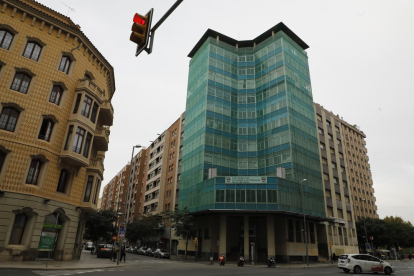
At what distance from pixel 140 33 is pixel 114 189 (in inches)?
5144

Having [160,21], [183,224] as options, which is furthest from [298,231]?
[160,21]

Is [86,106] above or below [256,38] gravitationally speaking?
below

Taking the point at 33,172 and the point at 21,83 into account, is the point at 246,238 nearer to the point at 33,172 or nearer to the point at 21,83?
the point at 33,172

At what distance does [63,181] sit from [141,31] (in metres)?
23.5

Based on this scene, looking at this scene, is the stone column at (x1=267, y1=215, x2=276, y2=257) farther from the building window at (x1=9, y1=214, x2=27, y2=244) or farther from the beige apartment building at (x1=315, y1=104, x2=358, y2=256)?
the building window at (x1=9, y1=214, x2=27, y2=244)

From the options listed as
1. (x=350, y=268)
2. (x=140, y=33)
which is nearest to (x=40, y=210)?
(x=140, y=33)

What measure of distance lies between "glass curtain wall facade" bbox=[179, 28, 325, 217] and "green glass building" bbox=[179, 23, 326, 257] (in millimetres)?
163

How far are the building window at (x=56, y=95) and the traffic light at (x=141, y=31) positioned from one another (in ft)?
74.1

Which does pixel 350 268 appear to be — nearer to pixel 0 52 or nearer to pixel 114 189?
pixel 0 52

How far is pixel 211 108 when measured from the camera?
5159cm

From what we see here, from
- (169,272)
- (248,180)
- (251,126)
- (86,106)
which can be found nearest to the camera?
(169,272)

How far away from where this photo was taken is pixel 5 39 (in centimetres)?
2455

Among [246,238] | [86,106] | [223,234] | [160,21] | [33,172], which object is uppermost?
[86,106]

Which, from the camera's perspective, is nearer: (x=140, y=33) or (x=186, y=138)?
(x=140, y=33)
